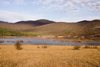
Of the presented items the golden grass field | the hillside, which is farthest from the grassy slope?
the golden grass field

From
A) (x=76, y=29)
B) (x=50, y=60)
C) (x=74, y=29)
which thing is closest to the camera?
(x=50, y=60)

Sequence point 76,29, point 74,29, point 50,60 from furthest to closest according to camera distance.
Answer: point 74,29 < point 76,29 < point 50,60

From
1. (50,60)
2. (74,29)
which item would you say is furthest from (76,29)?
(50,60)

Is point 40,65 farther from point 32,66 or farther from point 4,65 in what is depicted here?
point 4,65

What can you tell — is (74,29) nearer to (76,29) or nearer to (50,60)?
(76,29)

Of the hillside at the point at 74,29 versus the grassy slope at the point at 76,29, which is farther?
the grassy slope at the point at 76,29

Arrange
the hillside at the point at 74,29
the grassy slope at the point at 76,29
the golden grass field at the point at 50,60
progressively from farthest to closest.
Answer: the grassy slope at the point at 76,29
the hillside at the point at 74,29
the golden grass field at the point at 50,60

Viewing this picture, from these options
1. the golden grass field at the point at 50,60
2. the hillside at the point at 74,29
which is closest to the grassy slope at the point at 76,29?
the hillside at the point at 74,29

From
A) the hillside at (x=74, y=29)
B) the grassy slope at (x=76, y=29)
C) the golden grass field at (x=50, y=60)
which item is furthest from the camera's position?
the grassy slope at (x=76, y=29)

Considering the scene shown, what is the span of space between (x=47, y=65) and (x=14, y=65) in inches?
103

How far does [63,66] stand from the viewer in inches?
314

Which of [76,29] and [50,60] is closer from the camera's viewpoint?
[50,60]

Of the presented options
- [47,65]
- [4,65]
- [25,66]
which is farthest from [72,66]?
[4,65]

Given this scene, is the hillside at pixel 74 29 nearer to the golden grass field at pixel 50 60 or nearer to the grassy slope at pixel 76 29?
the grassy slope at pixel 76 29
